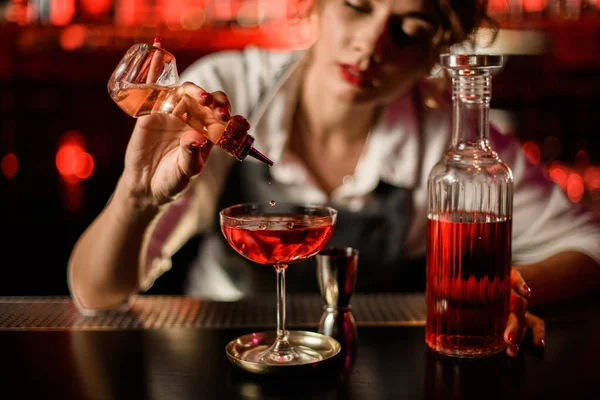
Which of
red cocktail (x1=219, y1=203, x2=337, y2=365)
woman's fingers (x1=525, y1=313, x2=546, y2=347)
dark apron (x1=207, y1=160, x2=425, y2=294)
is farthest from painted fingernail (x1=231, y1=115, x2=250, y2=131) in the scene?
dark apron (x1=207, y1=160, x2=425, y2=294)

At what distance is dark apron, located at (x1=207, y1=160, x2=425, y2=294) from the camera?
1792 mm

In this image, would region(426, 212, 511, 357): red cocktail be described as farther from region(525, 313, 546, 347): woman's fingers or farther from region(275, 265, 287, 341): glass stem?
region(275, 265, 287, 341): glass stem

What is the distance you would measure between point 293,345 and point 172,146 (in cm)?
34

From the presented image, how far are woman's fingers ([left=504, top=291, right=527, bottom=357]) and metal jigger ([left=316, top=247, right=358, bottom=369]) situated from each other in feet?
0.63

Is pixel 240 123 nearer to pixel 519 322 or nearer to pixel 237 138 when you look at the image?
pixel 237 138

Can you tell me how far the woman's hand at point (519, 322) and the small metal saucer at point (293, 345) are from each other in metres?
0.21

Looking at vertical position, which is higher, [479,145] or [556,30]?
[556,30]

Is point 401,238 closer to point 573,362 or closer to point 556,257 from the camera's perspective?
point 556,257

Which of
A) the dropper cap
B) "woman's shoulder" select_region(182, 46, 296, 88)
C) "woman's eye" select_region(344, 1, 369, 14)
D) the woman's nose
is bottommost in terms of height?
the dropper cap

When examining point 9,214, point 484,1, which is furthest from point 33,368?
point 9,214

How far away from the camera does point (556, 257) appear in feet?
4.20

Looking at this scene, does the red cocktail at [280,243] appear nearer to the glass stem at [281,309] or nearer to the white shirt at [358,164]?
the glass stem at [281,309]

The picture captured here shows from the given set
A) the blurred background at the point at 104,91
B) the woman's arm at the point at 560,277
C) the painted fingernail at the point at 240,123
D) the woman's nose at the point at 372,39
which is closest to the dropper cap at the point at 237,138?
the painted fingernail at the point at 240,123

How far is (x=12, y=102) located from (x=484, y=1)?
259 cm
